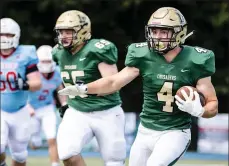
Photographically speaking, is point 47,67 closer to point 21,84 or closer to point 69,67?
point 21,84

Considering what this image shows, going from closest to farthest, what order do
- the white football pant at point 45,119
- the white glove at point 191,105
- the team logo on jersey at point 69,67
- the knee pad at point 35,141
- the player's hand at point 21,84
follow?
the white glove at point 191,105 < the team logo on jersey at point 69,67 < the player's hand at point 21,84 < the white football pant at point 45,119 < the knee pad at point 35,141

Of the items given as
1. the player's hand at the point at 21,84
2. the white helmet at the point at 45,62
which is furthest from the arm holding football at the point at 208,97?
the white helmet at the point at 45,62

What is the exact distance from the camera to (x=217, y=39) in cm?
1526

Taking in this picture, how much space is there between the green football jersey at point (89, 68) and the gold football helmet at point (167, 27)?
86cm

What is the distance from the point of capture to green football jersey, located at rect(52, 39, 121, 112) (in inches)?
253

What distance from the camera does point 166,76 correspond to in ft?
18.2

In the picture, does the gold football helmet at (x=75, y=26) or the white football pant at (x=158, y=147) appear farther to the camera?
the gold football helmet at (x=75, y=26)

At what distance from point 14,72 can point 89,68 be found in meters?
1.31

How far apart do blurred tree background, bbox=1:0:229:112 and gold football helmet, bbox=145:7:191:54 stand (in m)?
9.06

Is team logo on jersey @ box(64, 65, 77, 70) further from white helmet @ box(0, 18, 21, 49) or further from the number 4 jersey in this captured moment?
white helmet @ box(0, 18, 21, 49)

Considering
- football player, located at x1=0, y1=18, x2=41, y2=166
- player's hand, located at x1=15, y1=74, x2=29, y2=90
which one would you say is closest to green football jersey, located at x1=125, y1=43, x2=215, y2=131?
player's hand, located at x1=15, y1=74, x2=29, y2=90

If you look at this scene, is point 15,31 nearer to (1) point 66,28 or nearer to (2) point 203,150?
(1) point 66,28

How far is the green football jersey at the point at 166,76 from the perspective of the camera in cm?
552

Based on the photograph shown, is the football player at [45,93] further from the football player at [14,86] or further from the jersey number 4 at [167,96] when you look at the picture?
the jersey number 4 at [167,96]
